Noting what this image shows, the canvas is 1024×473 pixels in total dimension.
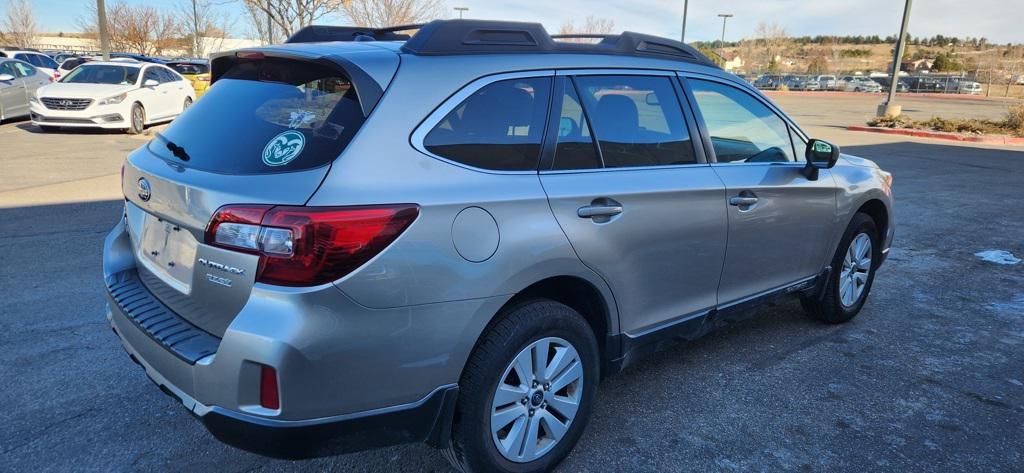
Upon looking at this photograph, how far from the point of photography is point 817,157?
12.6 feet

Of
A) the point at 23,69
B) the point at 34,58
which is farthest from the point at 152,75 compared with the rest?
the point at 34,58

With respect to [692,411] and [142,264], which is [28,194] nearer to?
[142,264]

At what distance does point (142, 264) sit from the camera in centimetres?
272

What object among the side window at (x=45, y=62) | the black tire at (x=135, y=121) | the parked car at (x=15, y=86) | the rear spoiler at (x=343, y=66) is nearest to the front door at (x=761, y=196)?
the rear spoiler at (x=343, y=66)

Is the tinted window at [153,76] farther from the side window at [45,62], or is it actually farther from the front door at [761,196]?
the front door at [761,196]

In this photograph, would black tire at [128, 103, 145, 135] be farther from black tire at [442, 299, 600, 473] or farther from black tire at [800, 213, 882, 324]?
black tire at [442, 299, 600, 473]

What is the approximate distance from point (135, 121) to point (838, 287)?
14589mm

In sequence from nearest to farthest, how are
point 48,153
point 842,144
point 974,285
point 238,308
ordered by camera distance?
point 238,308 → point 974,285 → point 48,153 → point 842,144

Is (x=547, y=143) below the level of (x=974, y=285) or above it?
above

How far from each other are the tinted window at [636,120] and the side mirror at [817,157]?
98 centimetres

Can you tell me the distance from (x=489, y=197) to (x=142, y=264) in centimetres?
149

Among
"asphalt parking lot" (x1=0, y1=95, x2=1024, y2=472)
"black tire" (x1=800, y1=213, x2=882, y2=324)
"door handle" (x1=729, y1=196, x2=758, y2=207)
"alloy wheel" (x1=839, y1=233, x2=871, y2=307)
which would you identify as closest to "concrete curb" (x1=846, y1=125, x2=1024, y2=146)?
"asphalt parking lot" (x1=0, y1=95, x2=1024, y2=472)

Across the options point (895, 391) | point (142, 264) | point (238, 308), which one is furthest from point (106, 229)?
point (895, 391)

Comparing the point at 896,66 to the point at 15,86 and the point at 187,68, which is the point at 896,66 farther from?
the point at 15,86
